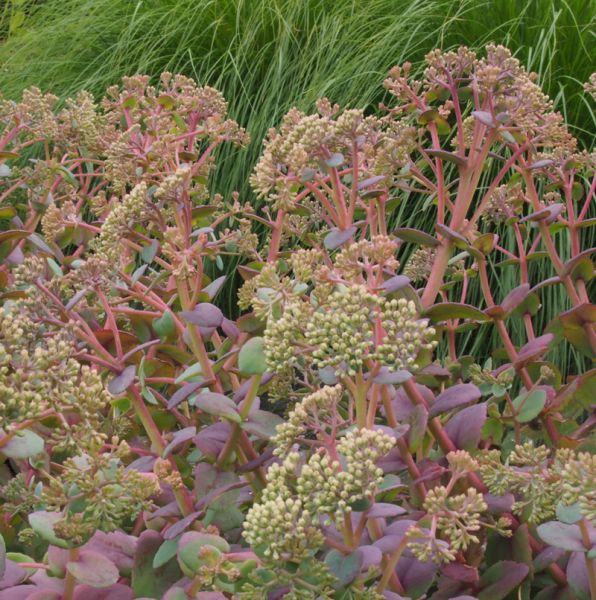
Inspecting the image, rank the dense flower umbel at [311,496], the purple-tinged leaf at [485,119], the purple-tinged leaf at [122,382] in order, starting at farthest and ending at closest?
Answer: the purple-tinged leaf at [485,119], the purple-tinged leaf at [122,382], the dense flower umbel at [311,496]

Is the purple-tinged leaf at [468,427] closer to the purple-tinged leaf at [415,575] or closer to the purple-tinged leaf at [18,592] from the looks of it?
the purple-tinged leaf at [415,575]

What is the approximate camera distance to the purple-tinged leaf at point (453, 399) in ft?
2.82

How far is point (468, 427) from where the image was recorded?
881 mm

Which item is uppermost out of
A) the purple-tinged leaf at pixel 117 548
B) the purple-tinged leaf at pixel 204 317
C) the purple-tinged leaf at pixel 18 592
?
the purple-tinged leaf at pixel 204 317

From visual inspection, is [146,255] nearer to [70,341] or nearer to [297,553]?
[70,341]

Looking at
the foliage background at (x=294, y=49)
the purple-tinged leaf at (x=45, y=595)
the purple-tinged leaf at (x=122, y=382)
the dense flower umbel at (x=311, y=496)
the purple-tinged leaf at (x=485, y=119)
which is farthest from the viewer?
the foliage background at (x=294, y=49)

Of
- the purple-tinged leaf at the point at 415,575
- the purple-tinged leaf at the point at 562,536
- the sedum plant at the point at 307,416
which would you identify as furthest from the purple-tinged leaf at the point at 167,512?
the purple-tinged leaf at the point at 562,536

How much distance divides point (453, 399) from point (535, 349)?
0.19 meters

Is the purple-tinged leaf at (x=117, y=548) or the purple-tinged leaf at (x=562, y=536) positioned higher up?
the purple-tinged leaf at (x=562, y=536)

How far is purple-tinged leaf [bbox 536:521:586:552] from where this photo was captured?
0.69 meters

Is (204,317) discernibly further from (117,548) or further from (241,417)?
(117,548)

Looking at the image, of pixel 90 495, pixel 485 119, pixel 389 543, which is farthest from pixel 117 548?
pixel 485 119

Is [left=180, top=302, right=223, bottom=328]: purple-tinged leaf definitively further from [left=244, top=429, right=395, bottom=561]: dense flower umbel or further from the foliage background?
the foliage background

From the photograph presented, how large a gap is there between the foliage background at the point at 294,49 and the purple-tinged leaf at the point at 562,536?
1.38 m
